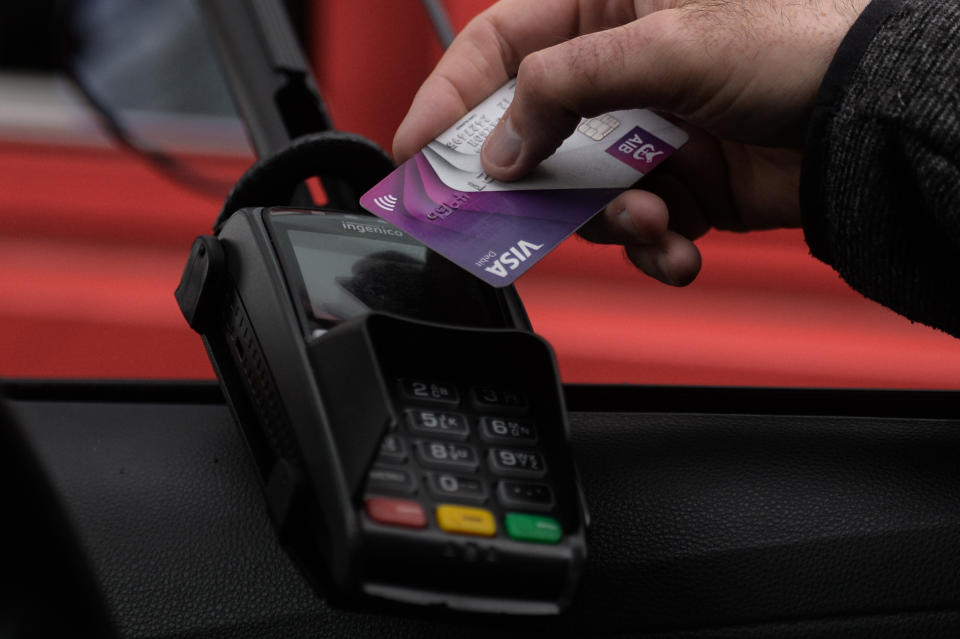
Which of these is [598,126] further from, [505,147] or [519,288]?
[519,288]

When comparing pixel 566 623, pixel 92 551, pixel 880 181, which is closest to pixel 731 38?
pixel 880 181

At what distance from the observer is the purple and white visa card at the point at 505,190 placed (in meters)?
0.66

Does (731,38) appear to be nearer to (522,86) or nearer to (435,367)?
(522,86)

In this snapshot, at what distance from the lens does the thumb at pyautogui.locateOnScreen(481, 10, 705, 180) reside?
0.69m

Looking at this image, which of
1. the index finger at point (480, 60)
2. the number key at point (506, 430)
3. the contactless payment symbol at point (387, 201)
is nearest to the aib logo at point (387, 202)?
the contactless payment symbol at point (387, 201)

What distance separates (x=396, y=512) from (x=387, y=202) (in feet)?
0.96

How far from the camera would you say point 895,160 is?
2.15 feet

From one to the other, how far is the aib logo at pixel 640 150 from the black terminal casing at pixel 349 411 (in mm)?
221

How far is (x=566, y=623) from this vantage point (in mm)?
612

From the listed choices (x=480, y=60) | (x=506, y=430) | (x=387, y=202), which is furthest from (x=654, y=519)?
(x=480, y=60)

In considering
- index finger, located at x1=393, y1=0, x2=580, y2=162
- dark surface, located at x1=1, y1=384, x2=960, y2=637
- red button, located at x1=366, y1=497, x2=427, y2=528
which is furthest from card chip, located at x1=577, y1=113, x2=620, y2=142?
red button, located at x1=366, y1=497, x2=427, y2=528

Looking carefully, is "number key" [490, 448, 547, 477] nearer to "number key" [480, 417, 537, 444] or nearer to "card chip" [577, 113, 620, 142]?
"number key" [480, 417, 537, 444]

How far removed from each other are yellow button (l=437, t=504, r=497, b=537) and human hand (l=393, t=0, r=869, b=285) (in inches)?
12.8

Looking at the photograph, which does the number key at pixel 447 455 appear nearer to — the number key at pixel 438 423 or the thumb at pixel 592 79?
the number key at pixel 438 423
